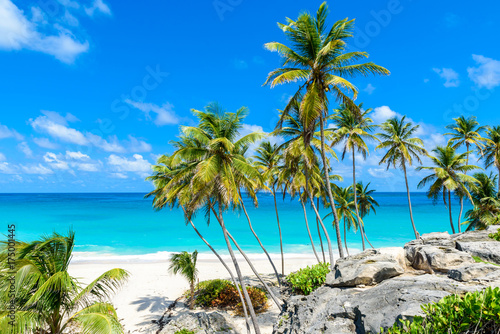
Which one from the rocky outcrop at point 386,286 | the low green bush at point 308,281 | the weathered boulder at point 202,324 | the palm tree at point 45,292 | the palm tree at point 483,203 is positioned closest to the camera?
the rocky outcrop at point 386,286

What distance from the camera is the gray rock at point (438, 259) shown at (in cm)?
655

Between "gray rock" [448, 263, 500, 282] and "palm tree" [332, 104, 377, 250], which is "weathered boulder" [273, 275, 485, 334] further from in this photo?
"palm tree" [332, 104, 377, 250]

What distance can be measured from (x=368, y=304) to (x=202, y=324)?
24.3 feet

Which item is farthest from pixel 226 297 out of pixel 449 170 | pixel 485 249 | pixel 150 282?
pixel 449 170

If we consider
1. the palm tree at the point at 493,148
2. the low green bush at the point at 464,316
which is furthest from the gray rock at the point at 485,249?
the palm tree at the point at 493,148

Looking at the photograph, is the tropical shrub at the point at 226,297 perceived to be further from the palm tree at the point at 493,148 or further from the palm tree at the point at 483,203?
the palm tree at the point at 493,148

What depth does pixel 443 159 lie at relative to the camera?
20500mm

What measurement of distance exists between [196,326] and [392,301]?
26.0 ft

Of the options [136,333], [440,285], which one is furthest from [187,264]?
[440,285]

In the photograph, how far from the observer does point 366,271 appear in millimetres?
6508

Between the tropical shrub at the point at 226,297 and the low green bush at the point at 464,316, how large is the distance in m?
11.3

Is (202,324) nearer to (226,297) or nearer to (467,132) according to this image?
(226,297)

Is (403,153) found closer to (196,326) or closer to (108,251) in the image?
(196,326)

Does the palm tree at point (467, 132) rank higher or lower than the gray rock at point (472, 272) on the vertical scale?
higher
